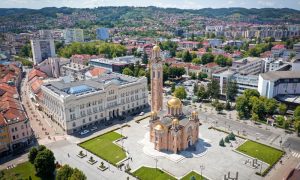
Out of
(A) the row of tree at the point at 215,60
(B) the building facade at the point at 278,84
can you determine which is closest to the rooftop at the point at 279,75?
(B) the building facade at the point at 278,84

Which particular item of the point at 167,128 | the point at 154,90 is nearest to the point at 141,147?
the point at 167,128

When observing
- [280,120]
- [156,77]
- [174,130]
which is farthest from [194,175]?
[280,120]

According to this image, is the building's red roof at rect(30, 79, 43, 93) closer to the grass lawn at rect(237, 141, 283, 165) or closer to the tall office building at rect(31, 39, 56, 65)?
the tall office building at rect(31, 39, 56, 65)

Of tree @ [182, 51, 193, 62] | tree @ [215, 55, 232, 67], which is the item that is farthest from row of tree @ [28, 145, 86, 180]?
tree @ [182, 51, 193, 62]

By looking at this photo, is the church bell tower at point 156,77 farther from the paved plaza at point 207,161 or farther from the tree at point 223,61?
the tree at point 223,61

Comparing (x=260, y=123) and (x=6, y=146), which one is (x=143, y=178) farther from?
(x=260, y=123)

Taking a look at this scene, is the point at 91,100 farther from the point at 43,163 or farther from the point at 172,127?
the point at 172,127

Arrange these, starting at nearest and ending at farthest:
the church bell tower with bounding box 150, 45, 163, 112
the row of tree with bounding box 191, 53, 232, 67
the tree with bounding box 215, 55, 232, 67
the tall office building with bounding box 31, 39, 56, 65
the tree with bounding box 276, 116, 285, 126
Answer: the church bell tower with bounding box 150, 45, 163, 112
the tree with bounding box 276, 116, 285, 126
the tree with bounding box 215, 55, 232, 67
the row of tree with bounding box 191, 53, 232, 67
the tall office building with bounding box 31, 39, 56, 65
